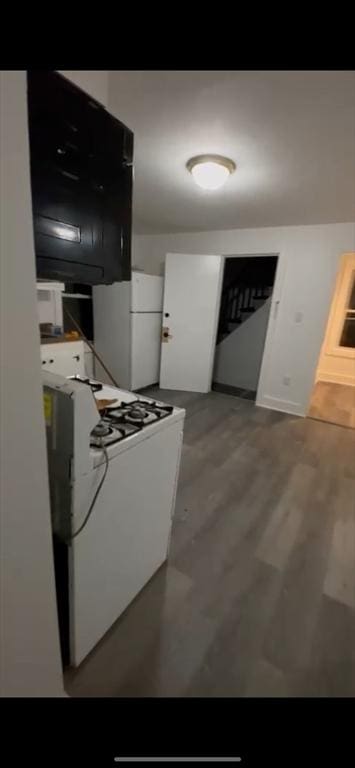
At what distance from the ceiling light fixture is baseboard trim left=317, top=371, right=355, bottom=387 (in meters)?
4.12

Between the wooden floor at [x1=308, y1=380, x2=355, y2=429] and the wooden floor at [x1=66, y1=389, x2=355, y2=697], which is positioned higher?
the wooden floor at [x1=308, y1=380, x2=355, y2=429]

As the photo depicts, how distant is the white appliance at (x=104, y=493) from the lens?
32.5 inches

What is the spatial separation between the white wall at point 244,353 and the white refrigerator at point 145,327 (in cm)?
117

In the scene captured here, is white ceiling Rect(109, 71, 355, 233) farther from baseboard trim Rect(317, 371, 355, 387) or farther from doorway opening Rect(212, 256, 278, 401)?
baseboard trim Rect(317, 371, 355, 387)

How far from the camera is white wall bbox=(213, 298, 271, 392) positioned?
4379mm

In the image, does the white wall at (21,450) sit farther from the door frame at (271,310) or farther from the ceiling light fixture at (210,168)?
the door frame at (271,310)

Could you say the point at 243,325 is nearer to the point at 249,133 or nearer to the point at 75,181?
the point at 249,133

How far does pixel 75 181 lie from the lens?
0.82m

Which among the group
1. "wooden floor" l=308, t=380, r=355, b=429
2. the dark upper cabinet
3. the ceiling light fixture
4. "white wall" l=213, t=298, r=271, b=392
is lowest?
"wooden floor" l=308, t=380, r=355, b=429

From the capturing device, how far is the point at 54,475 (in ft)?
2.89

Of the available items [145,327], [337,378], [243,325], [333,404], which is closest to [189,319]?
[145,327]

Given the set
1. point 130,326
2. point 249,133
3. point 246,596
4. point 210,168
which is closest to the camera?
point 246,596

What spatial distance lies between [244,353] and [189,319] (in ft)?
3.77

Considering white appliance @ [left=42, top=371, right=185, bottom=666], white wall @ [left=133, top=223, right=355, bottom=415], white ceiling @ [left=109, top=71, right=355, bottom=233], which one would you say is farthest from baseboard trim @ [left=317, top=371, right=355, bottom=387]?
white appliance @ [left=42, top=371, right=185, bottom=666]
